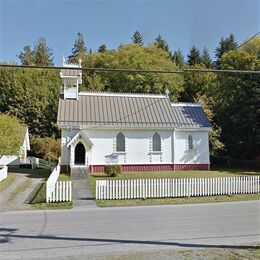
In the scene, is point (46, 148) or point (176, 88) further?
point (176, 88)

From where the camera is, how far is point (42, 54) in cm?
8462

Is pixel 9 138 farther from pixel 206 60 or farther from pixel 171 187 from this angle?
pixel 206 60

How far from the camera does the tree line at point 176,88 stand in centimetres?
4375

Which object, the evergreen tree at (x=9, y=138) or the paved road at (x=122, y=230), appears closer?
the paved road at (x=122, y=230)

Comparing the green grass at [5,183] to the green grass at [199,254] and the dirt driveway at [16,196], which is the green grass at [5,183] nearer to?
the dirt driveway at [16,196]

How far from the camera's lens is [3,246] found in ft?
34.0

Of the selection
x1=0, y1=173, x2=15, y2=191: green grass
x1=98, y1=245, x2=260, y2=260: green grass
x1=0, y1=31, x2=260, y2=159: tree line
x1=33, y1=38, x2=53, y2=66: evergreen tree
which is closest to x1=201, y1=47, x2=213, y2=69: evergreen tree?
x1=0, y1=31, x2=260, y2=159: tree line

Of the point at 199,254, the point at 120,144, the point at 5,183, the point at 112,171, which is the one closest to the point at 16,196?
the point at 5,183

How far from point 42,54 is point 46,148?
130 feet

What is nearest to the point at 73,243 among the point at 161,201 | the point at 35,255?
the point at 35,255

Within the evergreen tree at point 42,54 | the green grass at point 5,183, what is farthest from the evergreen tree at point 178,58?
the green grass at point 5,183

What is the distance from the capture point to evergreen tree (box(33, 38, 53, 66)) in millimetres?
84056

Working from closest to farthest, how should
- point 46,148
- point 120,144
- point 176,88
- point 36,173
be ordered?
point 120,144, point 36,173, point 46,148, point 176,88

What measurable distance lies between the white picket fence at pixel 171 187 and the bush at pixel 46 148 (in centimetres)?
2830
